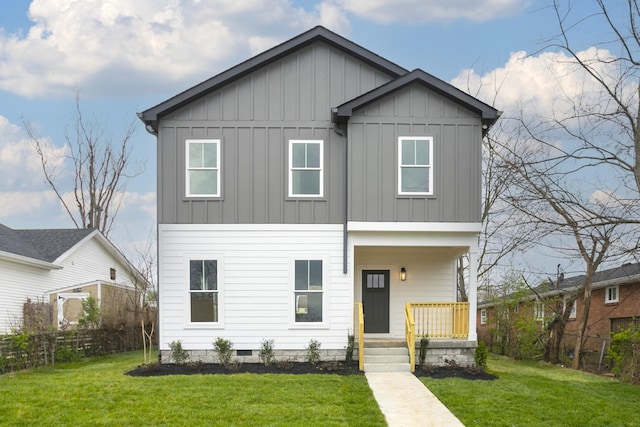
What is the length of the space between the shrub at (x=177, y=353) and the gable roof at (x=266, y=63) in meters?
4.93

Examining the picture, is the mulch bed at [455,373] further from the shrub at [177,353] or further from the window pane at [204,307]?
the shrub at [177,353]

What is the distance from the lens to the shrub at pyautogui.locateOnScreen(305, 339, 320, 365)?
14.1 metres

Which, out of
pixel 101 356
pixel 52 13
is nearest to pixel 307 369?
pixel 101 356

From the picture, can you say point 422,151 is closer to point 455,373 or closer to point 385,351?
point 385,351

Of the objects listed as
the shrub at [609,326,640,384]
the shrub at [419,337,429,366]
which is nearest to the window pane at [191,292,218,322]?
the shrub at [419,337,429,366]

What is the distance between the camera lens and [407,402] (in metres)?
10.4

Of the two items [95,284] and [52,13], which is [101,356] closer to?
[95,284]

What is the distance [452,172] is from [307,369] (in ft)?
17.7

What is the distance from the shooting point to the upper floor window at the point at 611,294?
73.4 ft

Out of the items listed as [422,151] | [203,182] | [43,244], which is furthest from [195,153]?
[43,244]

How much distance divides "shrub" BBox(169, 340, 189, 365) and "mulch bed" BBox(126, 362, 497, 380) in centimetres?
18

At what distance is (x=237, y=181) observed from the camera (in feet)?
48.0

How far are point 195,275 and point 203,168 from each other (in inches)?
96.1

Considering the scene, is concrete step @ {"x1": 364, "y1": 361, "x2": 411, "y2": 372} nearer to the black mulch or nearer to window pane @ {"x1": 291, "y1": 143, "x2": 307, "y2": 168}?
the black mulch
